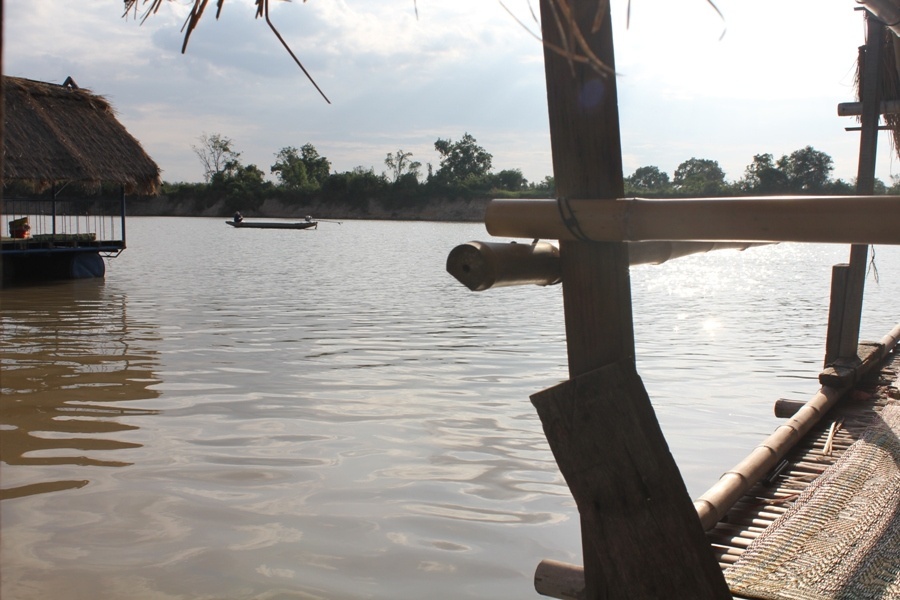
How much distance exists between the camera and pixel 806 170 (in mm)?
51125

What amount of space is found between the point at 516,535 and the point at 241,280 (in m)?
14.3

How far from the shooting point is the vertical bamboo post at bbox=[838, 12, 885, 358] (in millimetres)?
5473

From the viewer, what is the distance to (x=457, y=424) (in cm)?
584

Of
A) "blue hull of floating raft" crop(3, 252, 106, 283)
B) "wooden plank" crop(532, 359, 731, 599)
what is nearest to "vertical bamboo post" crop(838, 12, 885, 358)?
"wooden plank" crop(532, 359, 731, 599)

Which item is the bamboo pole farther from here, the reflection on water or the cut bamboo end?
the reflection on water

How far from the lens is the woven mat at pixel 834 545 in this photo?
7.46ft

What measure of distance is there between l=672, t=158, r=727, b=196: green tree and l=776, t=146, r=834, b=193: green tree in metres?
4.58

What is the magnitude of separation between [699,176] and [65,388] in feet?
218

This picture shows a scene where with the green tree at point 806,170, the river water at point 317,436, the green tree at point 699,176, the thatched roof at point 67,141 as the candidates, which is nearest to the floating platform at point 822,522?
the river water at point 317,436

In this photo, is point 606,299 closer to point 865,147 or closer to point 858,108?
point 865,147

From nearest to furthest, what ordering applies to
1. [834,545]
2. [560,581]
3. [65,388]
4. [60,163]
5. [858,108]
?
[560,581]
[834,545]
[858,108]
[65,388]
[60,163]

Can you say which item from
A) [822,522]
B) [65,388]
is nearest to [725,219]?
[822,522]

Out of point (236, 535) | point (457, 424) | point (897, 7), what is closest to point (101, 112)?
point (457, 424)

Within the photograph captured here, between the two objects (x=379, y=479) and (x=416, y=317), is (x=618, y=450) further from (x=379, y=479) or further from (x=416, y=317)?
(x=416, y=317)
